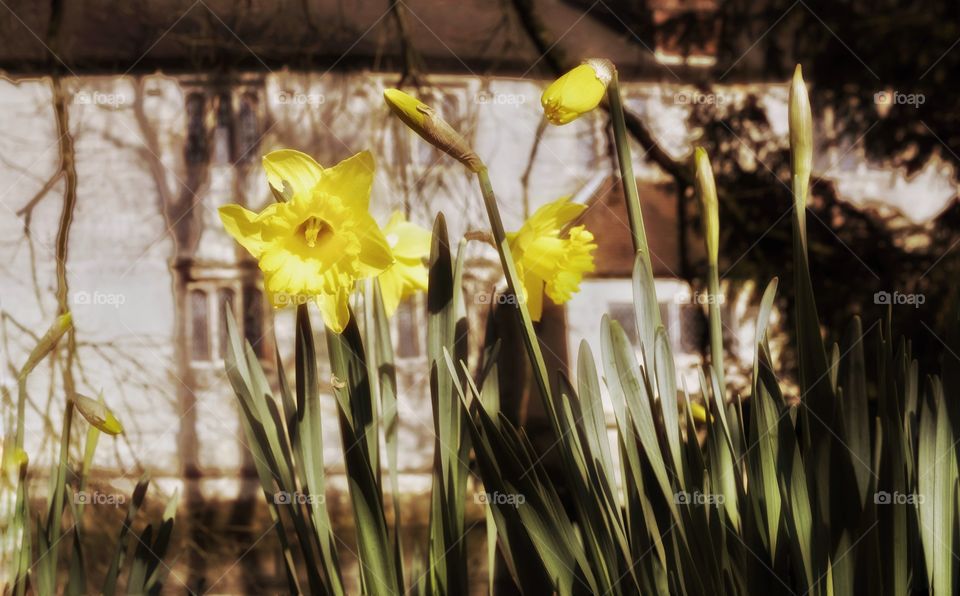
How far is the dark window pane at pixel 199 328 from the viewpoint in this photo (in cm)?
133

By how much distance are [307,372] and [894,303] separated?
1.28 metres

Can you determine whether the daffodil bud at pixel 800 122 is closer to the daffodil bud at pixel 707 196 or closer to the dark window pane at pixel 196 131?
the daffodil bud at pixel 707 196

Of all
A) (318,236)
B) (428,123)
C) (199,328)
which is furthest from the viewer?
(199,328)

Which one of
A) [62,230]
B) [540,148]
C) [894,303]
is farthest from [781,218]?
[62,230]

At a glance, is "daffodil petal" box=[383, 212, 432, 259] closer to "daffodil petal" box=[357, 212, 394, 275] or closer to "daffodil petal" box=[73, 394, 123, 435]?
"daffodil petal" box=[357, 212, 394, 275]

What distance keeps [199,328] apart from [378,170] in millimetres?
408

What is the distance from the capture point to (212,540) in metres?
1.32

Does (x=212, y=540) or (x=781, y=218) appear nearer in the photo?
(x=212, y=540)

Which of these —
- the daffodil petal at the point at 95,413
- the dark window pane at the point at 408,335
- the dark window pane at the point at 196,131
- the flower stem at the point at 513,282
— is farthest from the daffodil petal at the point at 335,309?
the dark window pane at the point at 196,131

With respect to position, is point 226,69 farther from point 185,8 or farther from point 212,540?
point 212,540

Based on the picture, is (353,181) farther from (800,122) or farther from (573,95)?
(800,122)

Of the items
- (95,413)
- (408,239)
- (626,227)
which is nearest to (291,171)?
(408,239)

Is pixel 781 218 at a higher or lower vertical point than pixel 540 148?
lower

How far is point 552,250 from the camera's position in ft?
2.25
